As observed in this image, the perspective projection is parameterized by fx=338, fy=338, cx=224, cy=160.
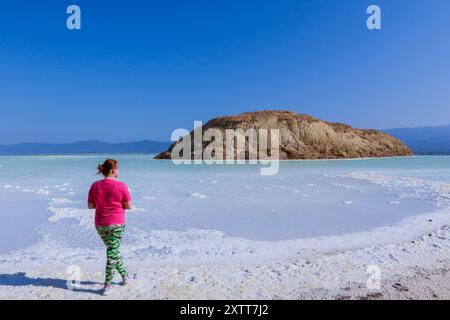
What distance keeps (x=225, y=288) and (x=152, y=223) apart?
13.6 feet

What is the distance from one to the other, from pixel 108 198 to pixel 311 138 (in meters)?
78.9

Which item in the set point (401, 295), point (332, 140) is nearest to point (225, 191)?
point (401, 295)

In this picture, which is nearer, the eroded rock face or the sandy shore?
the sandy shore

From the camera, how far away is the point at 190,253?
221 inches

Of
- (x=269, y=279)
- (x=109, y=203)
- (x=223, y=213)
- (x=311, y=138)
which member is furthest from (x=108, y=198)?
(x=311, y=138)

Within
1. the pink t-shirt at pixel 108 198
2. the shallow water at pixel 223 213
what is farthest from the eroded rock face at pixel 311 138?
the pink t-shirt at pixel 108 198

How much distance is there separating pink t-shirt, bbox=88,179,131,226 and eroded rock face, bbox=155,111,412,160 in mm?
66358

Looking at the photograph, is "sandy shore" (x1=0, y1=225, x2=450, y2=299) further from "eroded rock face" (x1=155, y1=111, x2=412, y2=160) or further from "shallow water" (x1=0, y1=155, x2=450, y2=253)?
"eroded rock face" (x1=155, y1=111, x2=412, y2=160)

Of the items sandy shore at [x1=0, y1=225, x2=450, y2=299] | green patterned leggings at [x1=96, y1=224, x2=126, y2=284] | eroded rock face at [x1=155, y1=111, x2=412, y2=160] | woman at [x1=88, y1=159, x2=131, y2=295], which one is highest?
eroded rock face at [x1=155, y1=111, x2=412, y2=160]

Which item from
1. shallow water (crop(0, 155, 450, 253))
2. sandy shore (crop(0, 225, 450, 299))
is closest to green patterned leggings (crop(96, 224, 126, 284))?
sandy shore (crop(0, 225, 450, 299))

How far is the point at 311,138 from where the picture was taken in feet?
261

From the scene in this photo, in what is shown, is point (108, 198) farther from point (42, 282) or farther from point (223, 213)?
point (223, 213)

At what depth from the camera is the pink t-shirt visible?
3.93m

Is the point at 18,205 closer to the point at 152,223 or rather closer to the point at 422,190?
the point at 152,223
